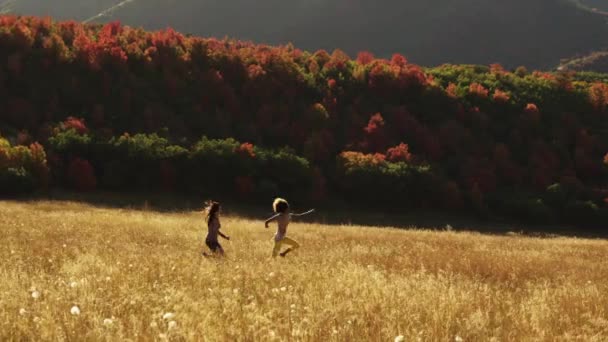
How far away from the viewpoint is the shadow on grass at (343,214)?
4775 cm

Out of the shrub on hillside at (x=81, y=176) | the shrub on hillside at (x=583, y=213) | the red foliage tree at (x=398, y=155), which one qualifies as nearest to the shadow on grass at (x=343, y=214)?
the shrub on hillside at (x=583, y=213)

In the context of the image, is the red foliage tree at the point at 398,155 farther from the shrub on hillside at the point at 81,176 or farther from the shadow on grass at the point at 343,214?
the shrub on hillside at the point at 81,176

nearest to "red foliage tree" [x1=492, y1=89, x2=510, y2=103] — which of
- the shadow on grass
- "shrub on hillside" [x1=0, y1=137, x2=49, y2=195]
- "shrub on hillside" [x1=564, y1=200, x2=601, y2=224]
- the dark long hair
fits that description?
"shrub on hillside" [x1=564, y1=200, x2=601, y2=224]

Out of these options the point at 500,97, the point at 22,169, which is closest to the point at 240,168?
the point at 22,169

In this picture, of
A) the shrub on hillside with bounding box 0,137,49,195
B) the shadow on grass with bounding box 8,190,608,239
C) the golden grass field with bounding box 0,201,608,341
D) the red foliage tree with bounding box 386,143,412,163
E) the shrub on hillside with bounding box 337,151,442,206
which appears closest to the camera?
the golden grass field with bounding box 0,201,608,341

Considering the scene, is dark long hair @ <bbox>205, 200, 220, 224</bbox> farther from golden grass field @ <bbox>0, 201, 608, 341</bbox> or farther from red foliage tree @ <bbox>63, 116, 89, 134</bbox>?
red foliage tree @ <bbox>63, 116, 89, 134</bbox>

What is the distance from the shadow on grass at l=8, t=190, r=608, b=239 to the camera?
47750mm

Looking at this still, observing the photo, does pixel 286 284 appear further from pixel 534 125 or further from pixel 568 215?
pixel 534 125

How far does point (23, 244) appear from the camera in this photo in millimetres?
12555

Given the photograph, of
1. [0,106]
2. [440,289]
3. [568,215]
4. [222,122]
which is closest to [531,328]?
[440,289]

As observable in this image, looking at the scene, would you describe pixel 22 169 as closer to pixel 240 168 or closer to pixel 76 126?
pixel 76 126

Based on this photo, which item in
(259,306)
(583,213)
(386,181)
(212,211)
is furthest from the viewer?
(583,213)

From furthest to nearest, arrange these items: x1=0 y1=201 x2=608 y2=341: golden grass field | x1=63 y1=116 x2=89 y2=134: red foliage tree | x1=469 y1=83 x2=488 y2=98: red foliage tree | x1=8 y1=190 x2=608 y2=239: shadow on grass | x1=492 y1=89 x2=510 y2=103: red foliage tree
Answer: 1. x1=469 y1=83 x2=488 y2=98: red foliage tree
2. x1=492 y1=89 x2=510 y2=103: red foliage tree
3. x1=63 y1=116 x2=89 y2=134: red foliage tree
4. x1=8 y1=190 x2=608 y2=239: shadow on grass
5. x1=0 y1=201 x2=608 y2=341: golden grass field

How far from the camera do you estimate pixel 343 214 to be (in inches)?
2227
